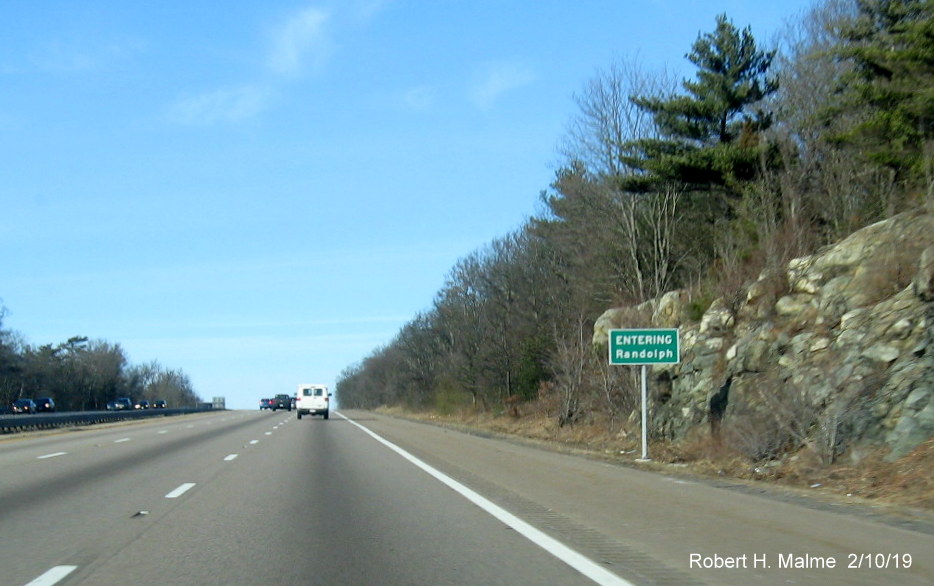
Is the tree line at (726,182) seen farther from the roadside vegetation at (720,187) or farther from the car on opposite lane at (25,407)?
the car on opposite lane at (25,407)

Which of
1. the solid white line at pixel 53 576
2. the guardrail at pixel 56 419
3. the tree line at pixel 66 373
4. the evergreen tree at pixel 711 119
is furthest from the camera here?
the tree line at pixel 66 373

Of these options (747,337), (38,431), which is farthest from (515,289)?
(747,337)

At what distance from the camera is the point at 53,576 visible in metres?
8.51

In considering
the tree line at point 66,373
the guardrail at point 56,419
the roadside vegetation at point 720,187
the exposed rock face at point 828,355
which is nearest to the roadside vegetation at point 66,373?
the tree line at point 66,373

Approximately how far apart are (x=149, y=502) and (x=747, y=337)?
15191 mm

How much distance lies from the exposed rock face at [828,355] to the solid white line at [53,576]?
40.2 ft

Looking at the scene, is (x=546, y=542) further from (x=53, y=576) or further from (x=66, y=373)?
(x=66, y=373)

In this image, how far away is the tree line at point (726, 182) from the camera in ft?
89.7

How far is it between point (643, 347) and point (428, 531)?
12.3 meters

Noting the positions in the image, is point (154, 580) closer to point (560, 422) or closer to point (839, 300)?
point (839, 300)

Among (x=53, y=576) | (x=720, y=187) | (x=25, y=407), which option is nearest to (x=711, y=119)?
(x=720, y=187)

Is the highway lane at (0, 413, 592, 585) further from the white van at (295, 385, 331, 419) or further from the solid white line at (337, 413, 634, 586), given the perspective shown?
the white van at (295, 385, 331, 419)

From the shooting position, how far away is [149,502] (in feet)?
46.1

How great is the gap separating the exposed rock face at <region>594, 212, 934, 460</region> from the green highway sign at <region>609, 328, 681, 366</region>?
1.91 metres
